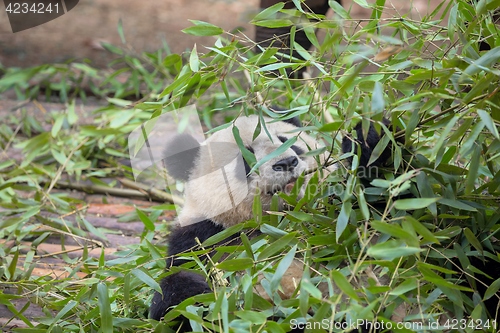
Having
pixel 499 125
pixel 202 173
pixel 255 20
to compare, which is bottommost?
pixel 202 173

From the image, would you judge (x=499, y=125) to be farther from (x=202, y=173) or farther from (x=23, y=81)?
(x=23, y=81)

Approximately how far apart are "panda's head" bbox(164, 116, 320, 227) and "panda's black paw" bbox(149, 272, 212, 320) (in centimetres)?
34

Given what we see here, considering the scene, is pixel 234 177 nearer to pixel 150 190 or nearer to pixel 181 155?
pixel 181 155

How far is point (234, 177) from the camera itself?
2.45m

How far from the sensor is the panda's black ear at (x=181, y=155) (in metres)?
2.57

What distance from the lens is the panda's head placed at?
2326mm

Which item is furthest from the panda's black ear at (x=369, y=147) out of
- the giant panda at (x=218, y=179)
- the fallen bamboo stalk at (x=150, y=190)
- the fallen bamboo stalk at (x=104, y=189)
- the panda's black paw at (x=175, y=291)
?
the fallen bamboo stalk at (x=104, y=189)

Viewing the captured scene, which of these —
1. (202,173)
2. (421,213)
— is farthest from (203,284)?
(421,213)

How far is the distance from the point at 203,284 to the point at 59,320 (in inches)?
20.2

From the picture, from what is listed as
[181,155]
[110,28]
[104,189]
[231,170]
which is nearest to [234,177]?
[231,170]

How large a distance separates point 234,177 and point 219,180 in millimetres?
81

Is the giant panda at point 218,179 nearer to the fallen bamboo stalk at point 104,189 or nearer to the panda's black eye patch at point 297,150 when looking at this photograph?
the panda's black eye patch at point 297,150

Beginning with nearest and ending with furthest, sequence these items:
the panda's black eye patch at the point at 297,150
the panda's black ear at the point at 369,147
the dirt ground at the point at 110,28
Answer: the panda's black ear at the point at 369,147 → the panda's black eye patch at the point at 297,150 → the dirt ground at the point at 110,28

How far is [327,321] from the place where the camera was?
1.51 metres
